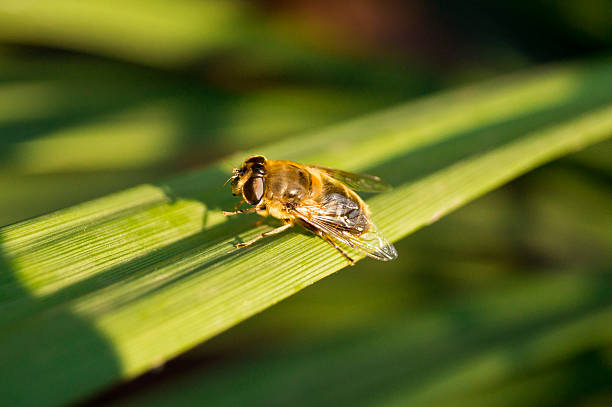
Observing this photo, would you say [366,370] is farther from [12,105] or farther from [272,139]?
[12,105]

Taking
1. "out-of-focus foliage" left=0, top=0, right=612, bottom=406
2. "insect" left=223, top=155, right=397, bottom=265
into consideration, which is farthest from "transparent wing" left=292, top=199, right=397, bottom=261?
"out-of-focus foliage" left=0, top=0, right=612, bottom=406

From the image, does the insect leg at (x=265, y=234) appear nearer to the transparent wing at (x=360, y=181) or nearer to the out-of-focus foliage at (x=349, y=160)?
the out-of-focus foliage at (x=349, y=160)

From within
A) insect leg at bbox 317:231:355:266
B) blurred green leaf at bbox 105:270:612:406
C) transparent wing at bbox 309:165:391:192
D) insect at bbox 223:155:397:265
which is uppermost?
transparent wing at bbox 309:165:391:192

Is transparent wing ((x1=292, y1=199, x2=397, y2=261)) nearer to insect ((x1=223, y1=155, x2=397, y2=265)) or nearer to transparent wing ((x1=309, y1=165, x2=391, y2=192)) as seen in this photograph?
insect ((x1=223, y1=155, x2=397, y2=265))

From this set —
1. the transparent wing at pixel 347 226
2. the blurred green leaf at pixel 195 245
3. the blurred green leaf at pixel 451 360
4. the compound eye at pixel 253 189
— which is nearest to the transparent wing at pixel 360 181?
the blurred green leaf at pixel 195 245

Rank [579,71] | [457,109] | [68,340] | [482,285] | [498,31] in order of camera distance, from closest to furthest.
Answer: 1. [68,340]
2. [457,109]
3. [579,71]
4. [482,285]
5. [498,31]

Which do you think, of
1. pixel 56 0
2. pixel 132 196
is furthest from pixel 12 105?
pixel 132 196
